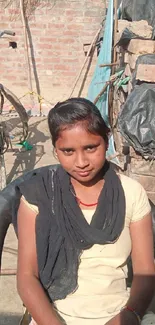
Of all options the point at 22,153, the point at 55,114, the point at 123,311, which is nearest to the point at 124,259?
the point at 123,311

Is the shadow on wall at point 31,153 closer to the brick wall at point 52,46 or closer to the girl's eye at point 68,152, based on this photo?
the brick wall at point 52,46

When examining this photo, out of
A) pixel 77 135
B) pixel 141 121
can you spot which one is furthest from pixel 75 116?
pixel 141 121

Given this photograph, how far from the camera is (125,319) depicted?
1.50 meters

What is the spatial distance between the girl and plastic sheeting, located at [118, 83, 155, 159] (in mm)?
2324

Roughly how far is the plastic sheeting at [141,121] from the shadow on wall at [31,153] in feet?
6.30

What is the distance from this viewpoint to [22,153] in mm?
6180

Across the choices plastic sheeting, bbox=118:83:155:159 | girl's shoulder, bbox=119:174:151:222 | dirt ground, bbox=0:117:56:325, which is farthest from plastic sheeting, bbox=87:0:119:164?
girl's shoulder, bbox=119:174:151:222

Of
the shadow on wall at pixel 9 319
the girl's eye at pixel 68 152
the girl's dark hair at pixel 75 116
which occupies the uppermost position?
the girl's dark hair at pixel 75 116

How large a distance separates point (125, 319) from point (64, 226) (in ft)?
1.36

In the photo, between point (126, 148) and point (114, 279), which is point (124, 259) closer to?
point (114, 279)

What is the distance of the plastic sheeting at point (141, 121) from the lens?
3.90m

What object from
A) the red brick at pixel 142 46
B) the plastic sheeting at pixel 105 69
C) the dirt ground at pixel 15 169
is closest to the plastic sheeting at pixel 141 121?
the red brick at pixel 142 46

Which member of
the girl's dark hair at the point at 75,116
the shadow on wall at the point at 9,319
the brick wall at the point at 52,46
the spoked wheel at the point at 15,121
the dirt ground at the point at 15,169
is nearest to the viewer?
the girl's dark hair at the point at 75,116

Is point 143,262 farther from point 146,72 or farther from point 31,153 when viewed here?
point 31,153
